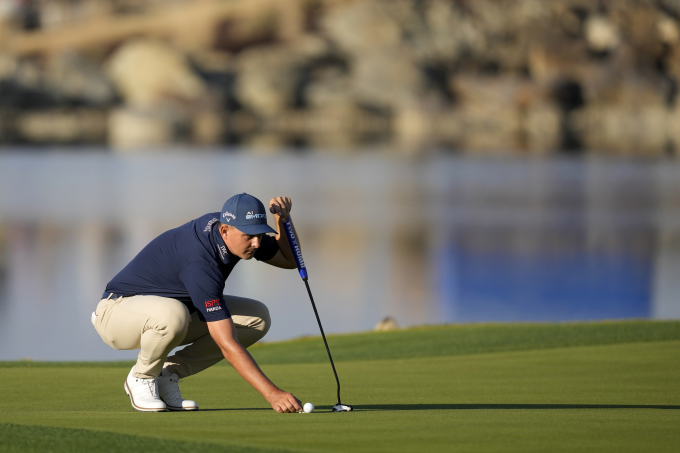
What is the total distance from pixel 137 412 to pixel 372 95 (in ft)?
298

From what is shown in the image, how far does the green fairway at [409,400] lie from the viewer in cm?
481

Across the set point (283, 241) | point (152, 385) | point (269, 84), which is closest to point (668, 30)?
point (269, 84)

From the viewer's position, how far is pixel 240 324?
600 cm

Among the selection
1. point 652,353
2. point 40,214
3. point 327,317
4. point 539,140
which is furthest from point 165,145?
point 652,353

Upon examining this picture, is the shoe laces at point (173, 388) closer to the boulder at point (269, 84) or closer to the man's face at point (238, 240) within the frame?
the man's face at point (238, 240)

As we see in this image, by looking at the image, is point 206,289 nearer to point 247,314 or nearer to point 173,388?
point 247,314

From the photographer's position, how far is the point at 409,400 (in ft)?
21.1

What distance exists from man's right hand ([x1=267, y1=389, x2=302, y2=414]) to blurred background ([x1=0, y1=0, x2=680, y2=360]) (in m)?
7.73

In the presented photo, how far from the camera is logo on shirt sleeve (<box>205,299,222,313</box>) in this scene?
520cm

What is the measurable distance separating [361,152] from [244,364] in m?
56.4

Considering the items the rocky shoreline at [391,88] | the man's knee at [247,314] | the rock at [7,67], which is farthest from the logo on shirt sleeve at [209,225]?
the rock at [7,67]

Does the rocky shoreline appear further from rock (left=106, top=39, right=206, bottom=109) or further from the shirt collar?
the shirt collar

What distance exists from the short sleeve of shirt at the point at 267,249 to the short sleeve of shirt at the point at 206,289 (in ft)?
1.90

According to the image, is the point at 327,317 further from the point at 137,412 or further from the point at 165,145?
the point at 165,145
